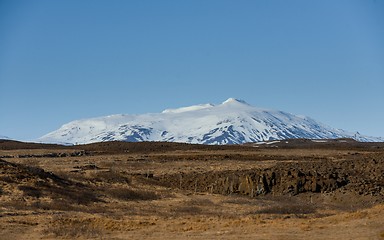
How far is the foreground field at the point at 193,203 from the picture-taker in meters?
28.0

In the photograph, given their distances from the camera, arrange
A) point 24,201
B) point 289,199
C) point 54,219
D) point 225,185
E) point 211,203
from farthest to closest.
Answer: point 225,185, point 289,199, point 211,203, point 24,201, point 54,219

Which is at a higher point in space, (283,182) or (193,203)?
(283,182)

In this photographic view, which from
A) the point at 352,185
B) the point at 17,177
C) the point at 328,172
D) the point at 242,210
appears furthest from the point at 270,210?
the point at 17,177

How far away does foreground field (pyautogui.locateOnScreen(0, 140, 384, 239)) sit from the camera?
28.0 m

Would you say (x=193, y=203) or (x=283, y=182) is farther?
(x=283, y=182)

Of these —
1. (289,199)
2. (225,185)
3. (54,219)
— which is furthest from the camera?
(225,185)

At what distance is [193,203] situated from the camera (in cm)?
4447

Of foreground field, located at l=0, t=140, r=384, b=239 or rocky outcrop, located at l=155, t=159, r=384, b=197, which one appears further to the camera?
rocky outcrop, located at l=155, t=159, r=384, b=197

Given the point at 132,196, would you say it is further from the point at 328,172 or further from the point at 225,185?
the point at 328,172

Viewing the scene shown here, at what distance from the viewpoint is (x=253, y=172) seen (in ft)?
178

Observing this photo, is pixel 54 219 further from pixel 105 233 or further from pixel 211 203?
pixel 211 203

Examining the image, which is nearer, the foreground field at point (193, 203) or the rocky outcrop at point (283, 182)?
the foreground field at point (193, 203)

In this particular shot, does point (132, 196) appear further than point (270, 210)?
Yes

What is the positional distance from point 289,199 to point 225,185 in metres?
6.30
